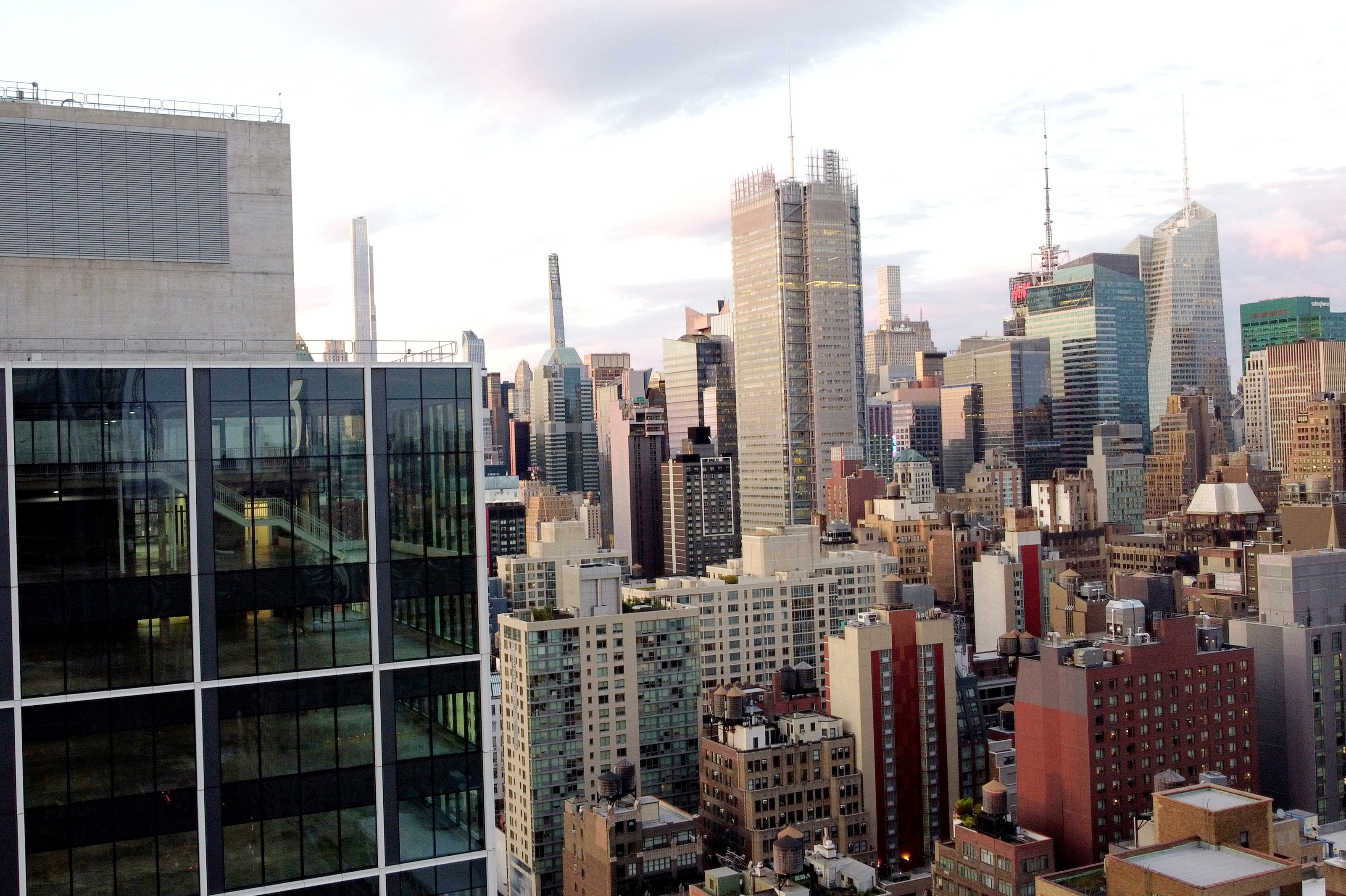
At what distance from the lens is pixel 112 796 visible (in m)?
21.3

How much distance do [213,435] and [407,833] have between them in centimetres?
795

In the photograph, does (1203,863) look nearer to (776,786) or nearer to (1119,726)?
(1119,726)

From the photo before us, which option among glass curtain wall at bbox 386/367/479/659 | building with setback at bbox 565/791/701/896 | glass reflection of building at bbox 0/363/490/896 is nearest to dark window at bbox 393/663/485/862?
glass reflection of building at bbox 0/363/490/896

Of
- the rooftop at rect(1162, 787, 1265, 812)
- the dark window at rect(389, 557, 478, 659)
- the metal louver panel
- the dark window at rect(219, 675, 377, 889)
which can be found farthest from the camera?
the rooftop at rect(1162, 787, 1265, 812)

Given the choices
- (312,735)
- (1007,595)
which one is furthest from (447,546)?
(1007,595)

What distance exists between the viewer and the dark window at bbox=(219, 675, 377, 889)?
865 inches

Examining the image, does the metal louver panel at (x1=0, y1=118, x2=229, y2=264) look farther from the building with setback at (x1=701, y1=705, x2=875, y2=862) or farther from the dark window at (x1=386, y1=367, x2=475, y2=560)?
the building with setback at (x1=701, y1=705, x2=875, y2=862)

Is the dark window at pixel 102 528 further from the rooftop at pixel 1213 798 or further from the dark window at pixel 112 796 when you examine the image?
the rooftop at pixel 1213 798

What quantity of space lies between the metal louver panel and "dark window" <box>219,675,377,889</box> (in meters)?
8.77

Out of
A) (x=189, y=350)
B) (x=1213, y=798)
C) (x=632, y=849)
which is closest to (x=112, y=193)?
(x=189, y=350)

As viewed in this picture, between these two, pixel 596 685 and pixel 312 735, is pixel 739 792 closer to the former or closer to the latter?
pixel 596 685

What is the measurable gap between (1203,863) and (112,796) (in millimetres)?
41880

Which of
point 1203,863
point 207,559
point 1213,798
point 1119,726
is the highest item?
point 207,559

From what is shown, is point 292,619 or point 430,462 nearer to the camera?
point 292,619
